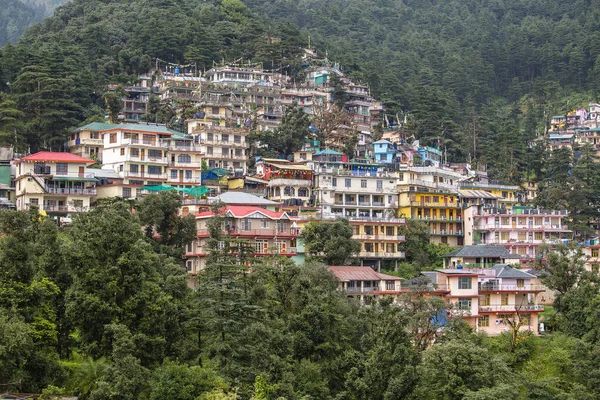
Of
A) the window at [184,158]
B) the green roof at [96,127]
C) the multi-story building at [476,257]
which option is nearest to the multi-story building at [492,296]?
the multi-story building at [476,257]

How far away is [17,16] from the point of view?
174 m

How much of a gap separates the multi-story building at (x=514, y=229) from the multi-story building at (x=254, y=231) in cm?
1856

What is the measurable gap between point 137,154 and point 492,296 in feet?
95.5

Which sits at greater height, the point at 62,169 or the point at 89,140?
the point at 89,140

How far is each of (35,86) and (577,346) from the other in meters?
49.5

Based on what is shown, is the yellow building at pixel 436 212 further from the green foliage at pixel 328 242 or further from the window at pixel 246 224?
the window at pixel 246 224

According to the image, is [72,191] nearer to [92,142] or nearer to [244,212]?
[92,142]

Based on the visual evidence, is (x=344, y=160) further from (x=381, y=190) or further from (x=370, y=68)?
(x=370, y=68)

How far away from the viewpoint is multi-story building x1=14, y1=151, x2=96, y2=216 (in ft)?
217

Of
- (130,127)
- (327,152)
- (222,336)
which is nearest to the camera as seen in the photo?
(222,336)

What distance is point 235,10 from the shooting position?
12488 centimetres

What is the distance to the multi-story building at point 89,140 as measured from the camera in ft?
250

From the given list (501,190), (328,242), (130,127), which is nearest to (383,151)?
(501,190)

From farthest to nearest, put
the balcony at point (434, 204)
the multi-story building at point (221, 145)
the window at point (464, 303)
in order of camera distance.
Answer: the multi-story building at point (221, 145), the balcony at point (434, 204), the window at point (464, 303)
